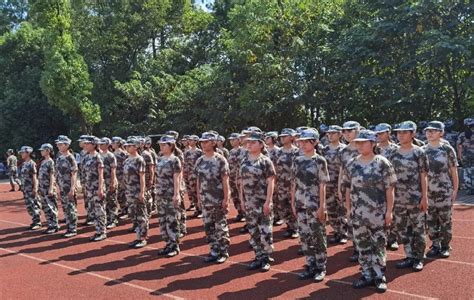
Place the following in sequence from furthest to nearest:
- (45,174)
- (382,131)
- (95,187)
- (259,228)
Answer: (45,174), (95,187), (259,228), (382,131)

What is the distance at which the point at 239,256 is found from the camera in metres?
7.81

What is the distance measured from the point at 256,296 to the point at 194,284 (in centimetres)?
104

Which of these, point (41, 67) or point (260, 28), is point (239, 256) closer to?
point (260, 28)

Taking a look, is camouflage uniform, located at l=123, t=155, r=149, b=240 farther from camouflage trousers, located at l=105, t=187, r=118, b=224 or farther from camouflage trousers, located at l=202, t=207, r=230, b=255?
camouflage trousers, located at l=105, t=187, r=118, b=224

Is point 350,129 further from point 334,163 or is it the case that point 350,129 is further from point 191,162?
point 191,162

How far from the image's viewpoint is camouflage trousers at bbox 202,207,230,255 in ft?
24.1

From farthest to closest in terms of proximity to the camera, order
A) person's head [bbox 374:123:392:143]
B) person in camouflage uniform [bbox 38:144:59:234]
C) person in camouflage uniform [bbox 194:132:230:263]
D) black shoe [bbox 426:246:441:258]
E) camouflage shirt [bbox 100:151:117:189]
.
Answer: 1. camouflage shirt [bbox 100:151:117:189]
2. person in camouflage uniform [bbox 38:144:59:234]
3. person in camouflage uniform [bbox 194:132:230:263]
4. black shoe [bbox 426:246:441:258]
5. person's head [bbox 374:123:392:143]

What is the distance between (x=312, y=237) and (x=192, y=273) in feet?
6.30

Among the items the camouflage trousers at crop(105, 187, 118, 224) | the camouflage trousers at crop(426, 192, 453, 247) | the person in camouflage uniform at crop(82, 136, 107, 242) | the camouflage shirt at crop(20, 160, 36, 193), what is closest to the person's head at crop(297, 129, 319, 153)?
the camouflage trousers at crop(426, 192, 453, 247)

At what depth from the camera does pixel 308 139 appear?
629 cm

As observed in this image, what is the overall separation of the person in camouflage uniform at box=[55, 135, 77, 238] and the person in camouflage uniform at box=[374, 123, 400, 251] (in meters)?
6.19

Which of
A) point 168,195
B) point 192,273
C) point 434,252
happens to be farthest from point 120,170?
point 434,252

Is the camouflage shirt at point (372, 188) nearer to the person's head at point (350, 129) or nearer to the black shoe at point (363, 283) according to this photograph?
the black shoe at point (363, 283)

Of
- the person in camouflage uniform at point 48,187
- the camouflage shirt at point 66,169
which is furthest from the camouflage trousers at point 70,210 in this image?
the person in camouflage uniform at point 48,187
